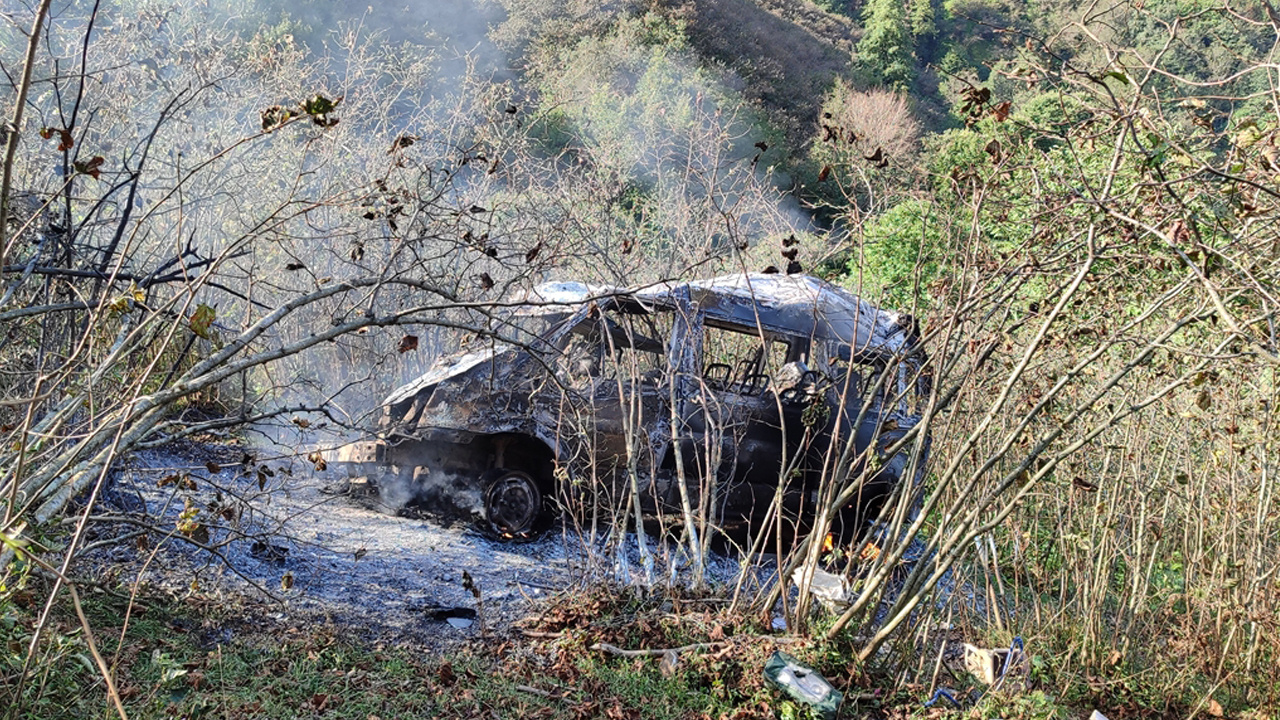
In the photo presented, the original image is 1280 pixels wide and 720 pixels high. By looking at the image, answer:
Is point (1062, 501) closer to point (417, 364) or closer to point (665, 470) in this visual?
point (665, 470)

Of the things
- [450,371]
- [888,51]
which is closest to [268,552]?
[450,371]

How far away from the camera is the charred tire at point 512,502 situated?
7.01 m

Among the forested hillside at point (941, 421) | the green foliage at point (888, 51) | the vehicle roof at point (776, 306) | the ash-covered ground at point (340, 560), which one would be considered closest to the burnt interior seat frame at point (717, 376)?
the vehicle roof at point (776, 306)

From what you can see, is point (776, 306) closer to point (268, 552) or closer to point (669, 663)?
point (669, 663)

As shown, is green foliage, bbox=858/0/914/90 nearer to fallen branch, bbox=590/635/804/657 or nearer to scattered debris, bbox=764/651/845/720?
fallen branch, bbox=590/635/804/657

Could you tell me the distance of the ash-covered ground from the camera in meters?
4.93

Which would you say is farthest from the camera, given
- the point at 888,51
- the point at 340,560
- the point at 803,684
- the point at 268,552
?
the point at 888,51

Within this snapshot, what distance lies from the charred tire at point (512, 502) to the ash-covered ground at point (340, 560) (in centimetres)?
13

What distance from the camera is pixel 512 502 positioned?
23.3 ft

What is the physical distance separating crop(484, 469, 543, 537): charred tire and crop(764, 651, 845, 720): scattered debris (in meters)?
3.01

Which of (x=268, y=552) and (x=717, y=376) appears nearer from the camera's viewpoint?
Result: (x=268, y=552)

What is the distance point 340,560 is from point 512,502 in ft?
4.65

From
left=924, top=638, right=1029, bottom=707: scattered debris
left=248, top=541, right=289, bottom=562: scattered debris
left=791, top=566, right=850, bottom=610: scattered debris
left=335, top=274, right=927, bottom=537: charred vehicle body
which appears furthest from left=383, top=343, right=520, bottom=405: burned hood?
left=924, top=638, right=1029, bottom=707: scattered debris

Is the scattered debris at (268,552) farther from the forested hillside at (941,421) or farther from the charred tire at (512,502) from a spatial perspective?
the charred tire at (512,502)
